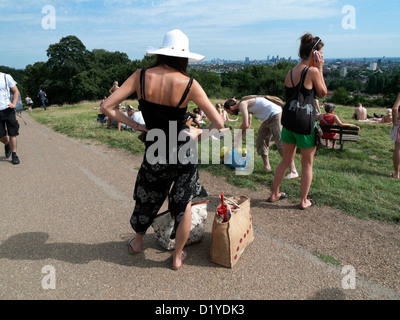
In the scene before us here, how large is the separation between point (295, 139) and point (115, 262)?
265 centimetres

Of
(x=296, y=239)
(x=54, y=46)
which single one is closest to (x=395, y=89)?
(x=54, y=46)

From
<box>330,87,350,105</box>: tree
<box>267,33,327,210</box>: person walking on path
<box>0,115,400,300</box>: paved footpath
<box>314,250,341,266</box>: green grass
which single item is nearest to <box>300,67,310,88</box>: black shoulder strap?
<box>267,33,327,210</box>: person walking on path

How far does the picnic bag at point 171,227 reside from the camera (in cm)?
306

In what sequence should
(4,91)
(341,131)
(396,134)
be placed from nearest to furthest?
(396,134)
(4,91)
(341,131)

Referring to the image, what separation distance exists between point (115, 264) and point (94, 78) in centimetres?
4843

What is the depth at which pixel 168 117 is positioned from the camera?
2367mm

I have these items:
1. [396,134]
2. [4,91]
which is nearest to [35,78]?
[4,91]

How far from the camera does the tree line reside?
46156 millimetres

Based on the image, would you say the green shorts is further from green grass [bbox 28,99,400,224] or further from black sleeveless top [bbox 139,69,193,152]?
black sleeveless top [bbox 139,69,193,152]

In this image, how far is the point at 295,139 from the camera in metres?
3.83

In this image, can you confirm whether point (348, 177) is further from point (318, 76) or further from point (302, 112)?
point (318, 76)

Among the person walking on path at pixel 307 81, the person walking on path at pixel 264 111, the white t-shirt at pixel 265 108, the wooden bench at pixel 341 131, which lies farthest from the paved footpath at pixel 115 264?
the wooden bench at pixel 341 131

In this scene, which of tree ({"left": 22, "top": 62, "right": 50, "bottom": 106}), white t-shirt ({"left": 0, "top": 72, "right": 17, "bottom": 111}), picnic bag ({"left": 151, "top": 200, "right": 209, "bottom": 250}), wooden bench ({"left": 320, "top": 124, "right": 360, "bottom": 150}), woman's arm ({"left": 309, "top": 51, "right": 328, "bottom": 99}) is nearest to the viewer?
picnic bag ({"left": 151, "top": 200, "right": 209, "bottom": 250})

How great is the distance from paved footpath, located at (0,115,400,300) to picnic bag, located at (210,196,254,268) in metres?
0.10
